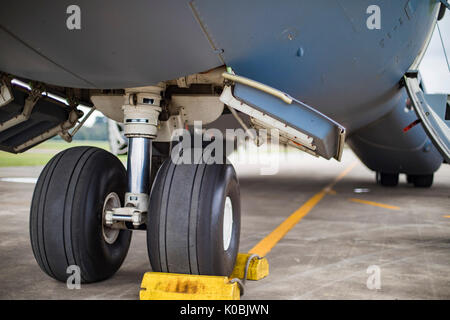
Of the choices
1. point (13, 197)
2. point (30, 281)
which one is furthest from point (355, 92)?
point (13, 197)

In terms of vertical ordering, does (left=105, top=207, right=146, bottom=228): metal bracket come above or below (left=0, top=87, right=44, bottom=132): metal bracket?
below

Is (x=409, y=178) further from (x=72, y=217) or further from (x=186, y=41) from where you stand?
(x=186, y=41)

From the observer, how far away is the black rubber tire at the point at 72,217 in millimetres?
2969

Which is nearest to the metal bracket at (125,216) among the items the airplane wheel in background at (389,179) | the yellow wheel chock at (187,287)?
the yellow wheel chock at (187,287)

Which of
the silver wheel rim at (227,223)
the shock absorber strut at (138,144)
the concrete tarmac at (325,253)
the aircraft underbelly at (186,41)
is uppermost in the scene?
the aircraft underbelly at (186,41)

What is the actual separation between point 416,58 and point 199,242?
3482mm

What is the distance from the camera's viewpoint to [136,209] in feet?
9.60

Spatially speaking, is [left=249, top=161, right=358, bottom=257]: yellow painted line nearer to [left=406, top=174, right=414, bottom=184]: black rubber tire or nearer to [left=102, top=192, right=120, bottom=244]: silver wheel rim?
[left=102, top=192, right=120, bottom=244]: silver wheel rim

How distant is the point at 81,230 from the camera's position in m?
2.96

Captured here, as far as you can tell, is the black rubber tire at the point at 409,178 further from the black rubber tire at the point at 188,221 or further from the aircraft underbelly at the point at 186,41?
the black rubber tire at the point at 188,221

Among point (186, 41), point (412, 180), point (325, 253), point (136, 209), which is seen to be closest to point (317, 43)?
point (186, 41)

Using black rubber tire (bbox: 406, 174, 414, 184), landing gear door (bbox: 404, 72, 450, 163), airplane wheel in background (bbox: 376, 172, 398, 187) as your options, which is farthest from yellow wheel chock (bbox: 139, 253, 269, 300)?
black rubber tire (bbox: 406, 174, 414, 184)

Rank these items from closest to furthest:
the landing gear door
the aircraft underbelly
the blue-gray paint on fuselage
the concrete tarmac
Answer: the aircraft underbelly → the blue-gray paint on fuselage → the concrete tarmac → the landing gear door

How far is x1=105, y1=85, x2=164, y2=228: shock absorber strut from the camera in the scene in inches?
116
